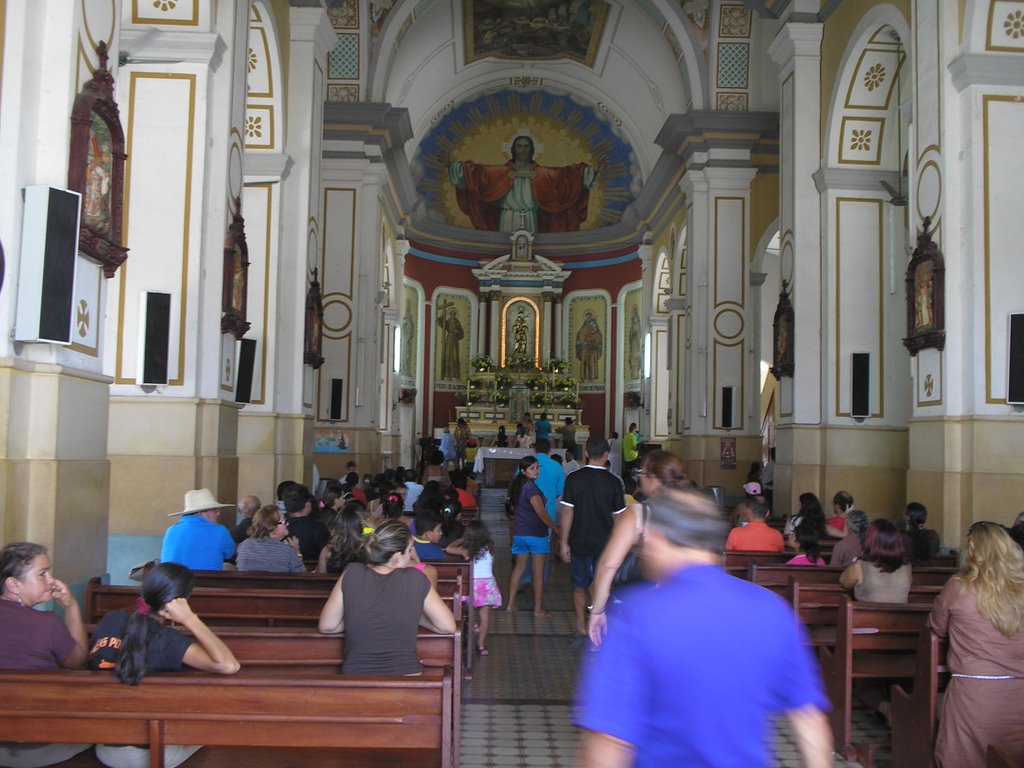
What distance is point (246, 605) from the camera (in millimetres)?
5500

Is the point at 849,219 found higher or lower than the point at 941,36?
lower

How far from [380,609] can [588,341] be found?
24338 mm

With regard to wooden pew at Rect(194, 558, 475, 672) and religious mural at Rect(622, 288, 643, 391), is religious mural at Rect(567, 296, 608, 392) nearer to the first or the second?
religious mural at Rect(622, 288, 643, 391)

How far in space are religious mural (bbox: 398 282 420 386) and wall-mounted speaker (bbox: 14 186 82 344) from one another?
1988 centimetres

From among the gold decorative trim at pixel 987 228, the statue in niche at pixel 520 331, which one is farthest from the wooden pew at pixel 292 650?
the statue in niche at pixel 520 331

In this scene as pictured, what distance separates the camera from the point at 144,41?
821 cm

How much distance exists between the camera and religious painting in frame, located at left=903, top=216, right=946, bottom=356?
8727 mm

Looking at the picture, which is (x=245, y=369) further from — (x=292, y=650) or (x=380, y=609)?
(x=380, y=609)

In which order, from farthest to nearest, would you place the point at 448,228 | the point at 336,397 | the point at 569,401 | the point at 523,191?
the point at 523,191 → the point at 448,228 → the point at 569,401 → the point at 336,397

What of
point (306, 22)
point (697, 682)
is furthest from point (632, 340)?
point (697, 682)

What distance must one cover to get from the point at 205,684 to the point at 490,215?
2546 cm

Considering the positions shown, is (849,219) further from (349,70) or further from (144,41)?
(349,70)

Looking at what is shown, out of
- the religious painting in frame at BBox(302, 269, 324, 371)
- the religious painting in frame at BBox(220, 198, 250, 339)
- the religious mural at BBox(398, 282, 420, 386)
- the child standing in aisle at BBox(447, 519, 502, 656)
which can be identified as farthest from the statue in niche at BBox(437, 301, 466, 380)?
the child standing in aisle at BBox(447, 519, 502, 656)

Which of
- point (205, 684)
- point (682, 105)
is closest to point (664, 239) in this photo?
point (682, 105)
